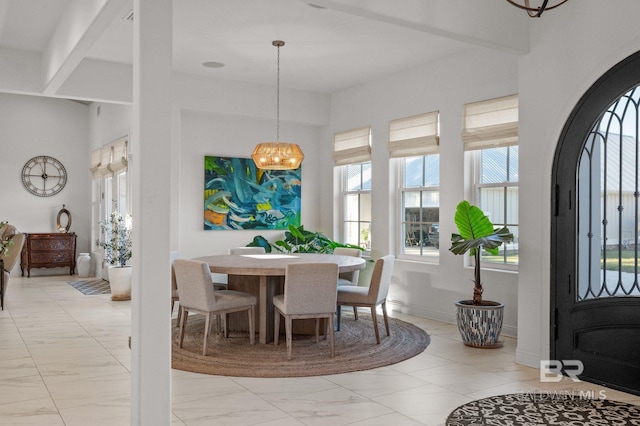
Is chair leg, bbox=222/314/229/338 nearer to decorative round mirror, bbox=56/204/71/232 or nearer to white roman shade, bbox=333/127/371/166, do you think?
white roman shade, bbox=333/127/371/166

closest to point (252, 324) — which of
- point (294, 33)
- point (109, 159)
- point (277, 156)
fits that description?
point (277, 156)

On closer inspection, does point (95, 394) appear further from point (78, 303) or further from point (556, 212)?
point (78, 303)

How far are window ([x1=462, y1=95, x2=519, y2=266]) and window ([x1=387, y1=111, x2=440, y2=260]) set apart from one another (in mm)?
542

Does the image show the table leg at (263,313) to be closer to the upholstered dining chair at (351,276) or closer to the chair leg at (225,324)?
the chair leg at (225,324)

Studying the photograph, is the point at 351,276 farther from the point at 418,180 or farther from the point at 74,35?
the point at 74,35

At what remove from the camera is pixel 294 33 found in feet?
17.9

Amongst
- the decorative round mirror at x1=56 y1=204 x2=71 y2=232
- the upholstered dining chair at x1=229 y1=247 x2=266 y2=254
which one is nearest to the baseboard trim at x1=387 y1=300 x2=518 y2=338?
the upholstered dining chair at x1=229 y1=247 x2=266 y2=254

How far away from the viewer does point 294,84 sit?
7.59m

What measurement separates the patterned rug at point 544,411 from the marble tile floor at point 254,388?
119 millimetres

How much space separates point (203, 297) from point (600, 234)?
123 inches

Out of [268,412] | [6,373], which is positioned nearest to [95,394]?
[6,373]

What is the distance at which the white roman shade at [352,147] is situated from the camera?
743 cm

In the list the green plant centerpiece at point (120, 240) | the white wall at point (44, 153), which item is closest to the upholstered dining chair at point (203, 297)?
the green plant centerpiece at point (120, 240)

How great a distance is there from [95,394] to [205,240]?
152 inches
